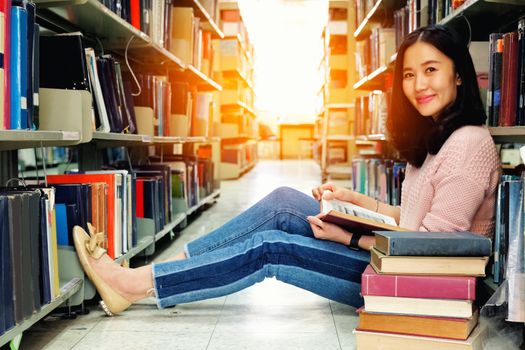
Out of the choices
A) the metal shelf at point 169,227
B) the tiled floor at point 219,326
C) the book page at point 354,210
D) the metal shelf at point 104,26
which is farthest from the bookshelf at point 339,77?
the book page at point 354,210

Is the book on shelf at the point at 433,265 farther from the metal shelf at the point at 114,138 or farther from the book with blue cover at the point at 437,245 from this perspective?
the metal shelf at the point at 114,138

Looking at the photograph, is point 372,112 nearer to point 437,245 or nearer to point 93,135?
point 93,135

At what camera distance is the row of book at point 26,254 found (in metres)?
1.16

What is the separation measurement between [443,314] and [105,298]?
937 millimetres

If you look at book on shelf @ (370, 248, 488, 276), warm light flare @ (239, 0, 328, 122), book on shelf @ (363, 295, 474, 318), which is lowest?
book on shelf @ (363, 295, 474, 318)

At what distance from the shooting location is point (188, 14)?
11.4ft

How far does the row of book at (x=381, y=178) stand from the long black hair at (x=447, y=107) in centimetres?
106

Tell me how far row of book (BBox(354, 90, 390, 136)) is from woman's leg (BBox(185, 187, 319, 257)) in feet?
4.81

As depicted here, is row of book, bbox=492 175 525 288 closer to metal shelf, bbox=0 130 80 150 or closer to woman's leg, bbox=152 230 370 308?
woman's leg, bbox=152 230 370 308

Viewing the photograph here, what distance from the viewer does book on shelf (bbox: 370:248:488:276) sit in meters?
1.14

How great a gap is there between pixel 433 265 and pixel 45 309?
0.92 metres

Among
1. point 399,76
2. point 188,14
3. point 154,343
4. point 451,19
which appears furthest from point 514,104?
point 188,14

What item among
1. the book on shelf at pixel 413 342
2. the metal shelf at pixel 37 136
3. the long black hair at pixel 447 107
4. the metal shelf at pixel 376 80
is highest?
the metal shelf at pixel 376 80

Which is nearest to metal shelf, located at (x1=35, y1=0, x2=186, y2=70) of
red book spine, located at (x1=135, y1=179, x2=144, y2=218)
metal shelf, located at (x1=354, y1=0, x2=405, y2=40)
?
red book spine, located at (x1=135, y1=179, x2=144, y2=218)
